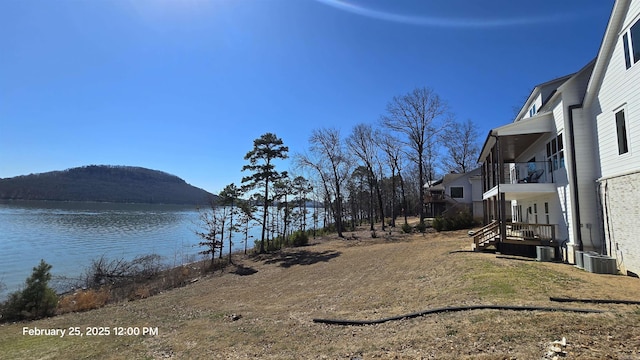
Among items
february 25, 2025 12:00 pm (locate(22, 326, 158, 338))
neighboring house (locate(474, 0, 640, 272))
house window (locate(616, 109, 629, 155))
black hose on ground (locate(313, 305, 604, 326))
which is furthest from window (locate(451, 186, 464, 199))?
february 25, 2025 12:00 pm (locate(22, 326, 158, 338))

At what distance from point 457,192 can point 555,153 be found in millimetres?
29870

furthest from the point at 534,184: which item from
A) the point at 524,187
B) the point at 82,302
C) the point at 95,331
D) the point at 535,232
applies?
the point at 82,302

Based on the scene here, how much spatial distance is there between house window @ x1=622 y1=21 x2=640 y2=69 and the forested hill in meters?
112

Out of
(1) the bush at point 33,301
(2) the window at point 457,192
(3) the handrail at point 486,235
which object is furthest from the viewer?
(2) the window at point 457,192

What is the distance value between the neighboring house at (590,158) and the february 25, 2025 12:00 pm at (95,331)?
14213 mm

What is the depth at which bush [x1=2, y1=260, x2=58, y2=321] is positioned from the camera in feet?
42.2

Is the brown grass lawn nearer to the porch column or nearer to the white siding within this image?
the porch column

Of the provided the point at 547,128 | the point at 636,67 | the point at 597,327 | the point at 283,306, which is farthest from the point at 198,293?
the point at 636,67

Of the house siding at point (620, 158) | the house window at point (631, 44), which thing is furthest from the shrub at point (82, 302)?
the house window at point (631, 44)

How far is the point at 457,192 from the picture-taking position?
42719 millimetres

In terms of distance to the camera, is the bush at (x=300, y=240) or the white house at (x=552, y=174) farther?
the bush at (x=300, y=240)

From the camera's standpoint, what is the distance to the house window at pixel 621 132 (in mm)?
10180

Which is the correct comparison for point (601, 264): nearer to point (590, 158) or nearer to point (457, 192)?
point (590, 158)

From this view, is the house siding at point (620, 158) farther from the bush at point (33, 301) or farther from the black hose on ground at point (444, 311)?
the bush at point (33, 301)
